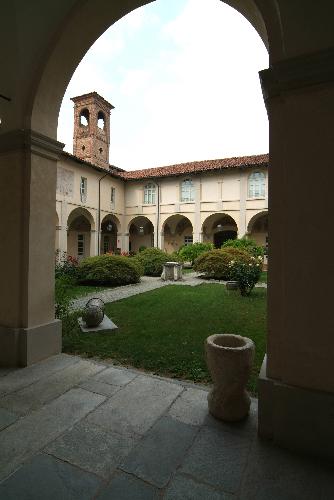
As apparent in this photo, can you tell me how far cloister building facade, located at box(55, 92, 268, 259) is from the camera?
19906 mm

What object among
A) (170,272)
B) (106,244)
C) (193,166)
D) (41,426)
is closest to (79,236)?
(106,244)

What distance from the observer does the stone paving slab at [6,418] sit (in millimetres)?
2245

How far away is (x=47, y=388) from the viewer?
2.85 m

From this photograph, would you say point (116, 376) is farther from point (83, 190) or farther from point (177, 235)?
point (177, 235)

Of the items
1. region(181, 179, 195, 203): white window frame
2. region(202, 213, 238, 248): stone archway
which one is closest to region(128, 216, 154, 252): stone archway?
A: region(181, 179, 195, 203): white window frame

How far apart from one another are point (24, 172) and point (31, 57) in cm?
133

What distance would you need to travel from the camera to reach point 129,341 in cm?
448

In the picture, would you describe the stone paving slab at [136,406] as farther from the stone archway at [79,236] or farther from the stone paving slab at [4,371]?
the stone archway at [79,236]

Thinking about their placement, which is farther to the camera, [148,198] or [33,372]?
[148,198]

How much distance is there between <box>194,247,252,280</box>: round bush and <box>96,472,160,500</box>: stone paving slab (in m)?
11.8

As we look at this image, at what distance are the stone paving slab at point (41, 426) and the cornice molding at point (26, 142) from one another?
2.76m

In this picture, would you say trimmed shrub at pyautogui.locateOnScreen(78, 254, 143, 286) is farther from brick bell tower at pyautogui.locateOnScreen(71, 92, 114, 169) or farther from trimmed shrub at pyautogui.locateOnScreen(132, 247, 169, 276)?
brick bell tower at pyautogui.locateOnScreen(71, 92, 114, 169)

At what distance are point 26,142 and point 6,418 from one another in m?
2.87

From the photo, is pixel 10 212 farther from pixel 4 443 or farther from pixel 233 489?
pixel 233 489
